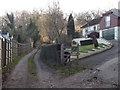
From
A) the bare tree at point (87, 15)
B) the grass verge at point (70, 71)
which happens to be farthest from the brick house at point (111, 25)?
the grass verge at point (70, 71)

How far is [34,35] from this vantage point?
41625 millimetres

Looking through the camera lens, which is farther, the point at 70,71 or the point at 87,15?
the point at 87,15

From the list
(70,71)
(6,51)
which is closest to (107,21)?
(6,51)

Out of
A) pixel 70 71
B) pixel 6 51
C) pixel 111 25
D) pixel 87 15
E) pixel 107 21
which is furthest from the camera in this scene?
pixel 87 15

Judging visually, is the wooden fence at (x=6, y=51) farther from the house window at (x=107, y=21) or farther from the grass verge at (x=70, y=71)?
the house window at (x=107, y=21)

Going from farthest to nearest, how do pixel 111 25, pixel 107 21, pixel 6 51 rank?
1. pixel 107 21
2. pixel 111 25
3. pixel 6 51

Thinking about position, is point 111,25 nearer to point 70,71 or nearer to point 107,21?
point 107,21

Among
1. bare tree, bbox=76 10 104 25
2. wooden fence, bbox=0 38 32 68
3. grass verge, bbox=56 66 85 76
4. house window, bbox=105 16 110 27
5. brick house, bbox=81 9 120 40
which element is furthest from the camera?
bare tree, bbox=76 10 104 25

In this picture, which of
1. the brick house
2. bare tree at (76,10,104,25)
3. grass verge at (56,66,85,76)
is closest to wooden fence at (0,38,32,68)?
grass verge at (56,66,85,76)

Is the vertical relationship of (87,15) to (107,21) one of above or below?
above

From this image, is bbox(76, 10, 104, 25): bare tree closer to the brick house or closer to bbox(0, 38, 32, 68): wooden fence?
the brick house

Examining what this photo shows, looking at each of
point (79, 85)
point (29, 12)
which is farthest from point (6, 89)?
point (29, 12)

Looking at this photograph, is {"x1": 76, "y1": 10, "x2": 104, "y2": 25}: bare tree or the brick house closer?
the brick house

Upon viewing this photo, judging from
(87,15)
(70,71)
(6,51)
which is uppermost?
(87,15)
